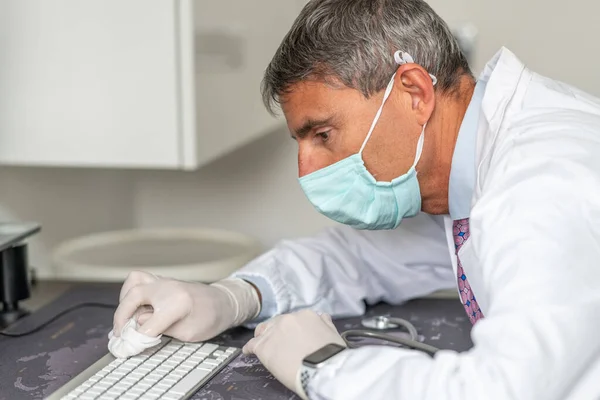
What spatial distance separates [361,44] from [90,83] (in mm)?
442

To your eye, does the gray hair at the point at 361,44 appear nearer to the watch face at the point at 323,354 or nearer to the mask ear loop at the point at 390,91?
the mask ear loop at the point at 390,91

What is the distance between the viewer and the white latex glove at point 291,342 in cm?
106

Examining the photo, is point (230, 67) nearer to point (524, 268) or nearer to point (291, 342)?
point (291, 342)

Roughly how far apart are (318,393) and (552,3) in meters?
1.27

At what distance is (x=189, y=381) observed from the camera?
3.59ft

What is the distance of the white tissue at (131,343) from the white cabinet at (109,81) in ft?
0.95

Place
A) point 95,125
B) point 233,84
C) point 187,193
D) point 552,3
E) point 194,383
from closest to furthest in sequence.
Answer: point 194,383, point 95,125, point 233,84, point 552,3, point 187,193

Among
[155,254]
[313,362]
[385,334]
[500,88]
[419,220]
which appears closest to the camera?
[313,362]

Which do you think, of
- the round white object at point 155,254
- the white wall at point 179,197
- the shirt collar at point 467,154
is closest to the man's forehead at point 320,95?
the shirt collar at point 467,154

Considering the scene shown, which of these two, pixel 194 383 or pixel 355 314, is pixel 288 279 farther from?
pixel 194 383

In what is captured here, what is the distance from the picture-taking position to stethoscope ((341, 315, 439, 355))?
121cm

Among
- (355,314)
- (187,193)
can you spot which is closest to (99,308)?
(355,314)

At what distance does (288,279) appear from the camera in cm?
142

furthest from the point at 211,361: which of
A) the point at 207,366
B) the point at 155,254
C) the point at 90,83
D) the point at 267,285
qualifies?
the point at 155,254
